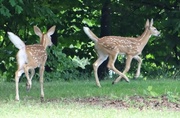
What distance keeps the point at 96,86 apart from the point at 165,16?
502cm

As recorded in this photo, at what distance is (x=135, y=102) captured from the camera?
11.8m

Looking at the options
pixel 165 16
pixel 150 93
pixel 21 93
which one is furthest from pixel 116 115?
pixel 165 16

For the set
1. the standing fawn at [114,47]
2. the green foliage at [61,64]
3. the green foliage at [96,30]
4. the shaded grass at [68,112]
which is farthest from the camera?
the green foliage at [96,30]

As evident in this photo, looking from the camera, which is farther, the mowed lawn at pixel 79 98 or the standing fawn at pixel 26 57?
the standing fawn at pixel 26 57

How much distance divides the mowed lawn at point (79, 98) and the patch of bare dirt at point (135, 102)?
9 centimetres

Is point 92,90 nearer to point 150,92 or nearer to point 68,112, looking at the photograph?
point 150,92

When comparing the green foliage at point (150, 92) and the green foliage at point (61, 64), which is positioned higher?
the green foliage at point (61, 64)

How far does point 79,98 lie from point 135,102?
1.25m

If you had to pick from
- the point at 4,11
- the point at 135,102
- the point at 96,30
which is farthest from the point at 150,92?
the point at 96,30

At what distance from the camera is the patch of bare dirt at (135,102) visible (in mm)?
11578

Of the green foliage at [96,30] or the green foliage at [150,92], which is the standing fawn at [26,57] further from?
the green foliage at [96,30]

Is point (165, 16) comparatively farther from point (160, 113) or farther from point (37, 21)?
point (160, 113)

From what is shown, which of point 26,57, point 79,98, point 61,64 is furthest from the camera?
point 61,64

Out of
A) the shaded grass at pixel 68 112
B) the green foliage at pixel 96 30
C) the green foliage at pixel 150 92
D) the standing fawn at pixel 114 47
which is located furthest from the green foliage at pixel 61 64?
the shaded grass at pixel 68 112
